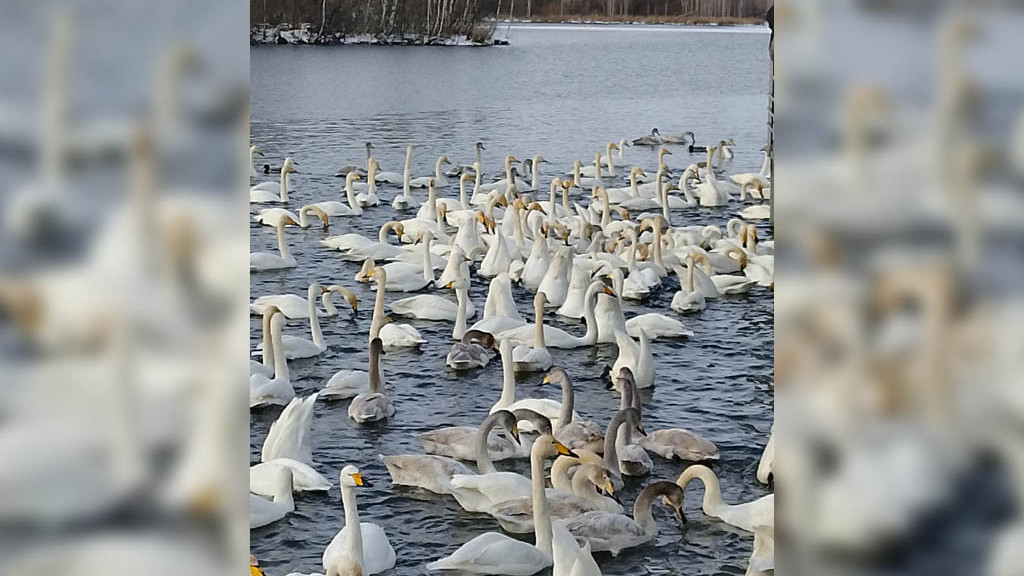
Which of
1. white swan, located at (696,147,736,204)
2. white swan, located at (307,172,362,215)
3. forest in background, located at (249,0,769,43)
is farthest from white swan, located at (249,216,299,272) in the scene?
forest in background, located at (249,0,769,43)

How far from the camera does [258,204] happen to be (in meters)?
11.5

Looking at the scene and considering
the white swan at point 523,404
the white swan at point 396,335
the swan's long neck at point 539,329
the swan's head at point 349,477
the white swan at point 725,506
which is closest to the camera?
the swan's head at point 349,477

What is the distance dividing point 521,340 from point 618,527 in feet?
8.39

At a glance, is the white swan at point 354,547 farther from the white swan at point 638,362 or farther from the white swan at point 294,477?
the white swan at point 638,362

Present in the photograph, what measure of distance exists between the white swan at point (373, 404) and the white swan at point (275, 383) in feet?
1.09

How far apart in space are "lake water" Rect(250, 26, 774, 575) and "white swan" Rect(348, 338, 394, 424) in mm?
56

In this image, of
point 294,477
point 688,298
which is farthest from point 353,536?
point 688,298

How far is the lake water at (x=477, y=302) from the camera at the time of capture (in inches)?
175

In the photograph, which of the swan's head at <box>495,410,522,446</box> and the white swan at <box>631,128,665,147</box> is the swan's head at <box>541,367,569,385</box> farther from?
the white swan at <box>631,128,665,147</box>

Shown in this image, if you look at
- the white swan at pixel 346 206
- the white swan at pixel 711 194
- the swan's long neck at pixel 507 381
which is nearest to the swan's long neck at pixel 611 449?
the swan's long neck at pixel 507 381
